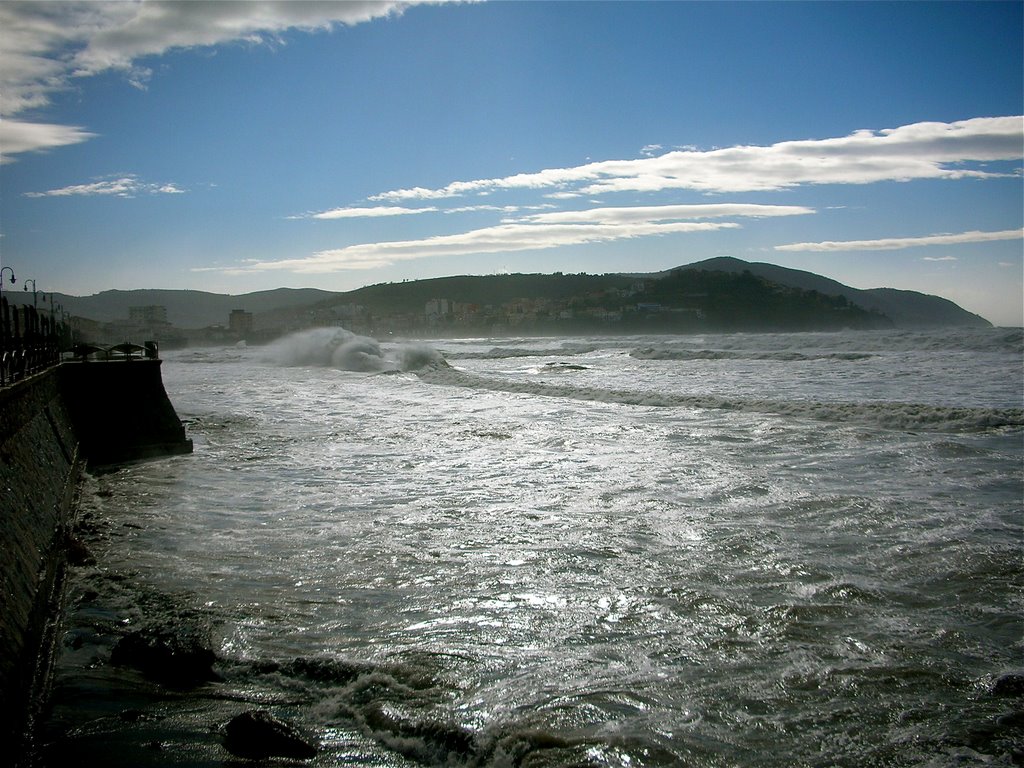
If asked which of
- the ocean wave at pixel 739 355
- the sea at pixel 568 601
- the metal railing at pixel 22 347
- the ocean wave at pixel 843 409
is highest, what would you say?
the metal railing at pixel 22 347

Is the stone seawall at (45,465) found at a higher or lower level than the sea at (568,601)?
higher

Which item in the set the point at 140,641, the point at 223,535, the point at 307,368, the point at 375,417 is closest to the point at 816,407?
the point at 375,417

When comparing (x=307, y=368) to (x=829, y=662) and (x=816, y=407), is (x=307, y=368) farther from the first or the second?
(x=829, y=662)

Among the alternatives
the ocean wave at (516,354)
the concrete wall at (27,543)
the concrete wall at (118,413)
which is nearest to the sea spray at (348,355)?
the ocean wave at (516,354)

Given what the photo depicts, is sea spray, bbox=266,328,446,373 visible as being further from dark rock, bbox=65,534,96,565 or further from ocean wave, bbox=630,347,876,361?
dark rock, bbox=65,534,96,565

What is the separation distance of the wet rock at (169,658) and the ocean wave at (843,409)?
448 inches

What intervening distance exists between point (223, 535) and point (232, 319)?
93.5 meters

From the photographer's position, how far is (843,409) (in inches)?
566

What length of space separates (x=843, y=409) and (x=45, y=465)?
12.6 meters

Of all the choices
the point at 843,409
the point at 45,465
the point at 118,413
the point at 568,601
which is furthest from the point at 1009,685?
the point at 118,413

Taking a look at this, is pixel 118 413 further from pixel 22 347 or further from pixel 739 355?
pixel 739 355

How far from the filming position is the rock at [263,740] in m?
3.28

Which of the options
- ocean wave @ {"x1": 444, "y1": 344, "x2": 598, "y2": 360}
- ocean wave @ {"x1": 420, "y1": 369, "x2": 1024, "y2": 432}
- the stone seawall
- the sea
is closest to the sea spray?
ocean wave @ {"x1": 444, "y1": 344, "x2": 598, "y2": 360}

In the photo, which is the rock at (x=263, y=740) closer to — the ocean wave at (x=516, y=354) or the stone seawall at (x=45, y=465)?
the stone seawall at (x=45, y=465)
